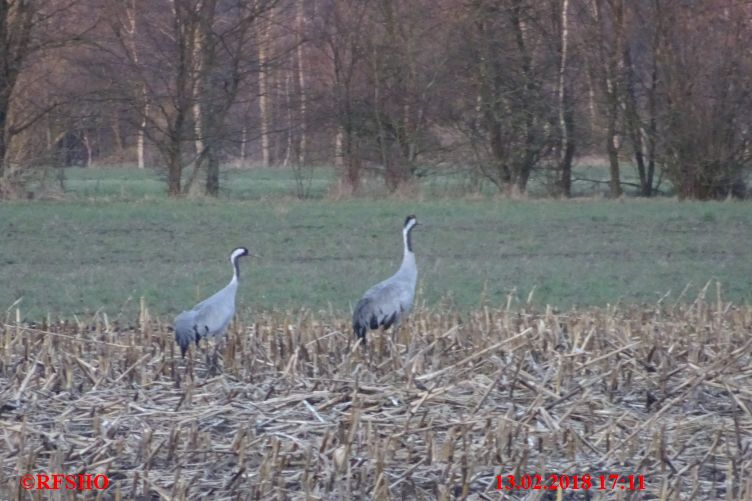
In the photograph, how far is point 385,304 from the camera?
339 inches

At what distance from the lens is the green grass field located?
11797mm

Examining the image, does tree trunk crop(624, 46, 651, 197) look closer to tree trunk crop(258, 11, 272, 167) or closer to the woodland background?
the woodland background

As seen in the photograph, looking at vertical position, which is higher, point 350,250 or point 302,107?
point 302,107

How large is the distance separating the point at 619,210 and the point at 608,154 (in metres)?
5.09

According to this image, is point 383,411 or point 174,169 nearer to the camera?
point 383,411

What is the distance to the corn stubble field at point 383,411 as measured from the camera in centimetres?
505

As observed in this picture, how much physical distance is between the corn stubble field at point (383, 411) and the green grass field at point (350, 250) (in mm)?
2413

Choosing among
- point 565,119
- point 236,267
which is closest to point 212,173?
point 565,119

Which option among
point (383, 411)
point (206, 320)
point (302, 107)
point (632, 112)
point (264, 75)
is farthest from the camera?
point (302, 107)

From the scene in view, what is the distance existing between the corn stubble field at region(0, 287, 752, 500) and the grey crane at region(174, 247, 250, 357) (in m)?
0.14

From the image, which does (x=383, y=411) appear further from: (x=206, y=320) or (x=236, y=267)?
(x=236, y=267)

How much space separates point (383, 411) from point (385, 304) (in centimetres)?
276

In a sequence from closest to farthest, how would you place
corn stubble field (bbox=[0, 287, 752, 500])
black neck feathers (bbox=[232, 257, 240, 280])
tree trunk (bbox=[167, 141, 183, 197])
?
corn stubble field (bbox=[0, 287, 752, 500])
black neck feathers (bbox=[232, 257, 240, 280])
tree trunk (bbox=[167, 141, 183, 197])

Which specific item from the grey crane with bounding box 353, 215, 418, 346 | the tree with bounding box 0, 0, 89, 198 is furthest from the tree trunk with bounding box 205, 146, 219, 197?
the grey crane with bounding box 353, 215, 418, 346
